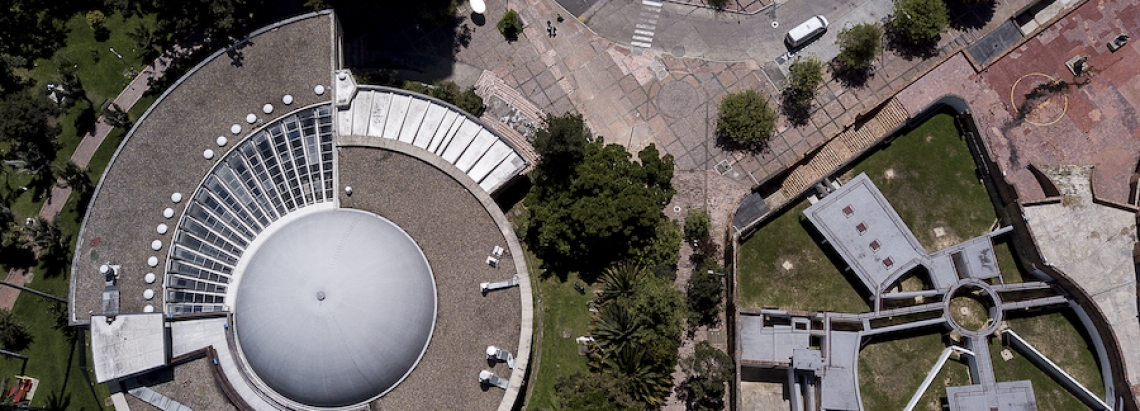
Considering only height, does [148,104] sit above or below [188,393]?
above

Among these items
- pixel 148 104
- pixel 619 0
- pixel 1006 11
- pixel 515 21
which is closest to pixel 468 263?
pixel 515 21

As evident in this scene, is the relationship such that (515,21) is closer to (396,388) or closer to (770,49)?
(770,49)

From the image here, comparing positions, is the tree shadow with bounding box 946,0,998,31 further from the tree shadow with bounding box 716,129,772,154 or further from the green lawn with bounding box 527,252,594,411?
the green lawn with bounding box 527,252,594,411

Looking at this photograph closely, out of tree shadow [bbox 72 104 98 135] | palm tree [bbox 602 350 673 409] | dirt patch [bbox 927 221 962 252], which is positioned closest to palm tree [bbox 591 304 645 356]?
palm tree [bbox 602 350 673 409]

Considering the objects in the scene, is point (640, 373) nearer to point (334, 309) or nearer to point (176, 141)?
point (334, 309)

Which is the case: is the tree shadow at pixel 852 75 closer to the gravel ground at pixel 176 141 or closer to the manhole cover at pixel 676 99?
the manhole cover at pixel 676 99

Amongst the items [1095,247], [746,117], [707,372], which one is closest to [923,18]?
[746,117]

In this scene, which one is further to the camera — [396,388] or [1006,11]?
[1006,11]
